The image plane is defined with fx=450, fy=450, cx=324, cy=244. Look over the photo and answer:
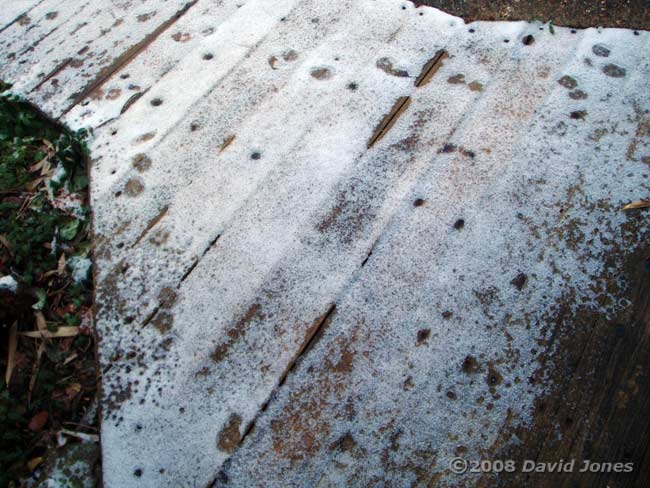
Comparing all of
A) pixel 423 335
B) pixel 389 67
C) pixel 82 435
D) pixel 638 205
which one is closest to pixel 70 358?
pixel 82 435

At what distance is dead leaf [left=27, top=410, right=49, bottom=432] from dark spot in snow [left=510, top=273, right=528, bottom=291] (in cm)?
132

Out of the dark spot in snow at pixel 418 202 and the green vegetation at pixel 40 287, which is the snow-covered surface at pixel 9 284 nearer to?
the green vegetation at pixel 40 287

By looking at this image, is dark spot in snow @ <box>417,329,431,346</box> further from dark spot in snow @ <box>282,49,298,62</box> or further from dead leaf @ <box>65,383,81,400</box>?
dark spot in snow @ <box>282,49,298,62</box>

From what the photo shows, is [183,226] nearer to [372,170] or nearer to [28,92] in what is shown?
[372,170]

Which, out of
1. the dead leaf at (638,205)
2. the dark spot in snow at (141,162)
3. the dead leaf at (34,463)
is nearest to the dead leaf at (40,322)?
the dead leaf at (34,463)

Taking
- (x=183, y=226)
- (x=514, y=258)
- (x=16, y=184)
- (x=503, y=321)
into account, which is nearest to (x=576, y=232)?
(x=514, y=258)

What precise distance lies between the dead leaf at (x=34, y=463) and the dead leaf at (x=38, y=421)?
73 mm

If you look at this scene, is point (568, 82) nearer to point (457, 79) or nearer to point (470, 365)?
point (457, 79)

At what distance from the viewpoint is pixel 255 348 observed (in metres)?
1.19

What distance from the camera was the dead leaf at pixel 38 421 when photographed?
1.22 metres

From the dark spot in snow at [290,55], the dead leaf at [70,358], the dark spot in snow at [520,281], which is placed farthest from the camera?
the dark spot in snow at [290,55]

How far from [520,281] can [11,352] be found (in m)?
1.47

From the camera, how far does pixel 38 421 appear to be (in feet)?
4.02

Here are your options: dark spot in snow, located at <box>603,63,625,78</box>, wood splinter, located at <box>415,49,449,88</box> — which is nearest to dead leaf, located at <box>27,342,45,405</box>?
wood splinter, located at <box>415,49,449,88</box>
